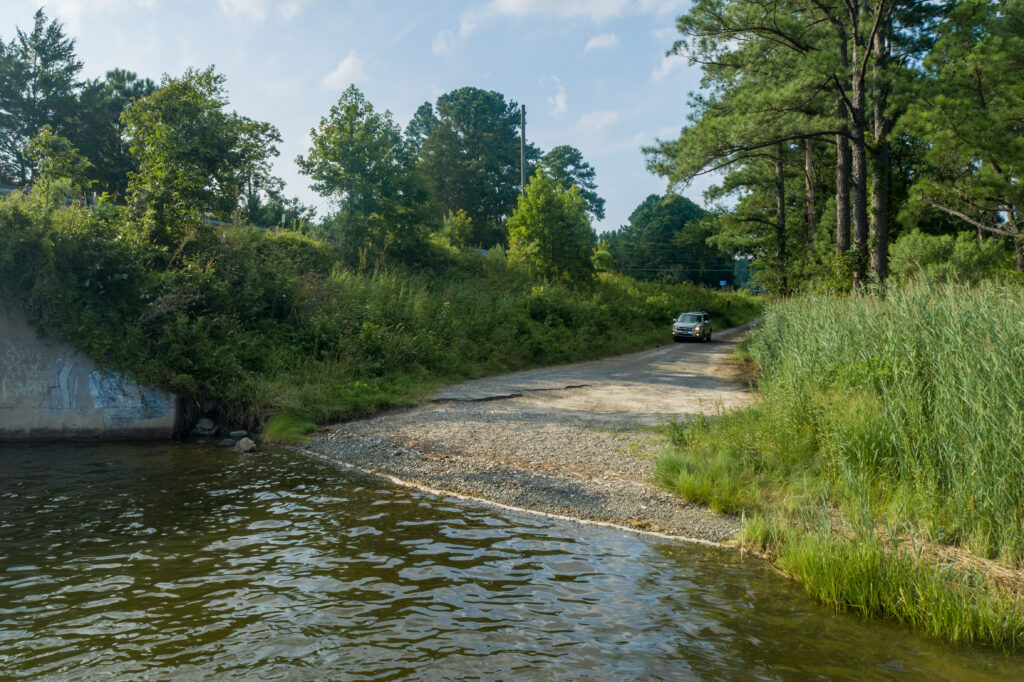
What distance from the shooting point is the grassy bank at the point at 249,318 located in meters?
12.1

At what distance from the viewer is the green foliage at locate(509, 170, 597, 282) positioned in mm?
31484

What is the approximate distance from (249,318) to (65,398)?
4.09 metres

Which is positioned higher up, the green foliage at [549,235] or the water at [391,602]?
the green foliage at [549,235]

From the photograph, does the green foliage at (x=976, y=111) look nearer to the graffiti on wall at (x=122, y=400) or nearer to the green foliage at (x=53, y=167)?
the graffiti on wall at (x=122, y=400)

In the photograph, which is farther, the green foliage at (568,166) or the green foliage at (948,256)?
the green foliage at (568,166)

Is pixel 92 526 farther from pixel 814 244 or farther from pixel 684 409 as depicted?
pixel 814 244

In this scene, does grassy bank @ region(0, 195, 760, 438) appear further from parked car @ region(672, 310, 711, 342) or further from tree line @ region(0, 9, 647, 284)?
parked car @ region(672, 310, 711, 342)

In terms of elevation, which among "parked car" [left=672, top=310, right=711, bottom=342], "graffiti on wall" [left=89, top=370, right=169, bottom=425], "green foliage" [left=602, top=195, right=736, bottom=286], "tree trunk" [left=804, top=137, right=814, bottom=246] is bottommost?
"graffiti on wall" [left=89, top=370, right=169, bottom=425]

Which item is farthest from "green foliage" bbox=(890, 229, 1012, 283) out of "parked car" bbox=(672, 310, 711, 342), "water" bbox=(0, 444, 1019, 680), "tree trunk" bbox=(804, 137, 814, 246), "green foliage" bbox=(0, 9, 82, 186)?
"green foliage" bbox=(0, 9, 82, 186)

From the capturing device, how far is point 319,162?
23500 mm

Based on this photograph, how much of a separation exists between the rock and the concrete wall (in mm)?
465

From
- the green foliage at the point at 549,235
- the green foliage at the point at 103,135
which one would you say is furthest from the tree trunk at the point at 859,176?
the green foliage at the point at 103,135

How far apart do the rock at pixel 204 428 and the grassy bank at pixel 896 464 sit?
8408mm

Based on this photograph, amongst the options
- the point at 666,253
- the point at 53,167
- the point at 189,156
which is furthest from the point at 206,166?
the point at 666,253
